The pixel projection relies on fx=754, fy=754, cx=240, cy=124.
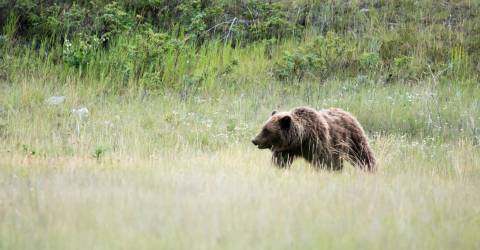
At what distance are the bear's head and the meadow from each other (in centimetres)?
32

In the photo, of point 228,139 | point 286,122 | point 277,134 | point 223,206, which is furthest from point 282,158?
point 223,206

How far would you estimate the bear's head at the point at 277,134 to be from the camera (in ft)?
27.9

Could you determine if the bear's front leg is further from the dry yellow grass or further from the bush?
the bush

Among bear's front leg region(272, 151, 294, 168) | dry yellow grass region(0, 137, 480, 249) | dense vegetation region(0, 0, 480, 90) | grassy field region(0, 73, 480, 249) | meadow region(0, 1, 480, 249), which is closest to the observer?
dry yellow grass region(0, 137, 480, 249)

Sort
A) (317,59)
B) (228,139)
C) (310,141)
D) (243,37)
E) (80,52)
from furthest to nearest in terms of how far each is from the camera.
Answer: (243,37), (317,59), (80,52), (228,139), (310,141)

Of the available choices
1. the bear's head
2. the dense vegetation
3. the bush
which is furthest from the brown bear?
the bush

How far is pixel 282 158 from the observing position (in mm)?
8727

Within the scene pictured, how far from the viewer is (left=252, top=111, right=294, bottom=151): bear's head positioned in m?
8.51

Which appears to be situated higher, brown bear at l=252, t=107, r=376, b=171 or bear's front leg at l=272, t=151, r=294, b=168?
brown bear at l=252, t=107, r=376, b=171

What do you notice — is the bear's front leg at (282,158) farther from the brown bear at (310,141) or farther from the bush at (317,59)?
the bush at (317,59)

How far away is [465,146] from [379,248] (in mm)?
6019

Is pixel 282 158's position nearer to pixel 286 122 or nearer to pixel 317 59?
pixel 286 122

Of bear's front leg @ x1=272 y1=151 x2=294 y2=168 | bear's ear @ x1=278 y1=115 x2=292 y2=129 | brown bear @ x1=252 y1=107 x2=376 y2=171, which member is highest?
bear's ear @ x1=278 y1=115 x2=292 y2=129

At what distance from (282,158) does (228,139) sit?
2.16 m
